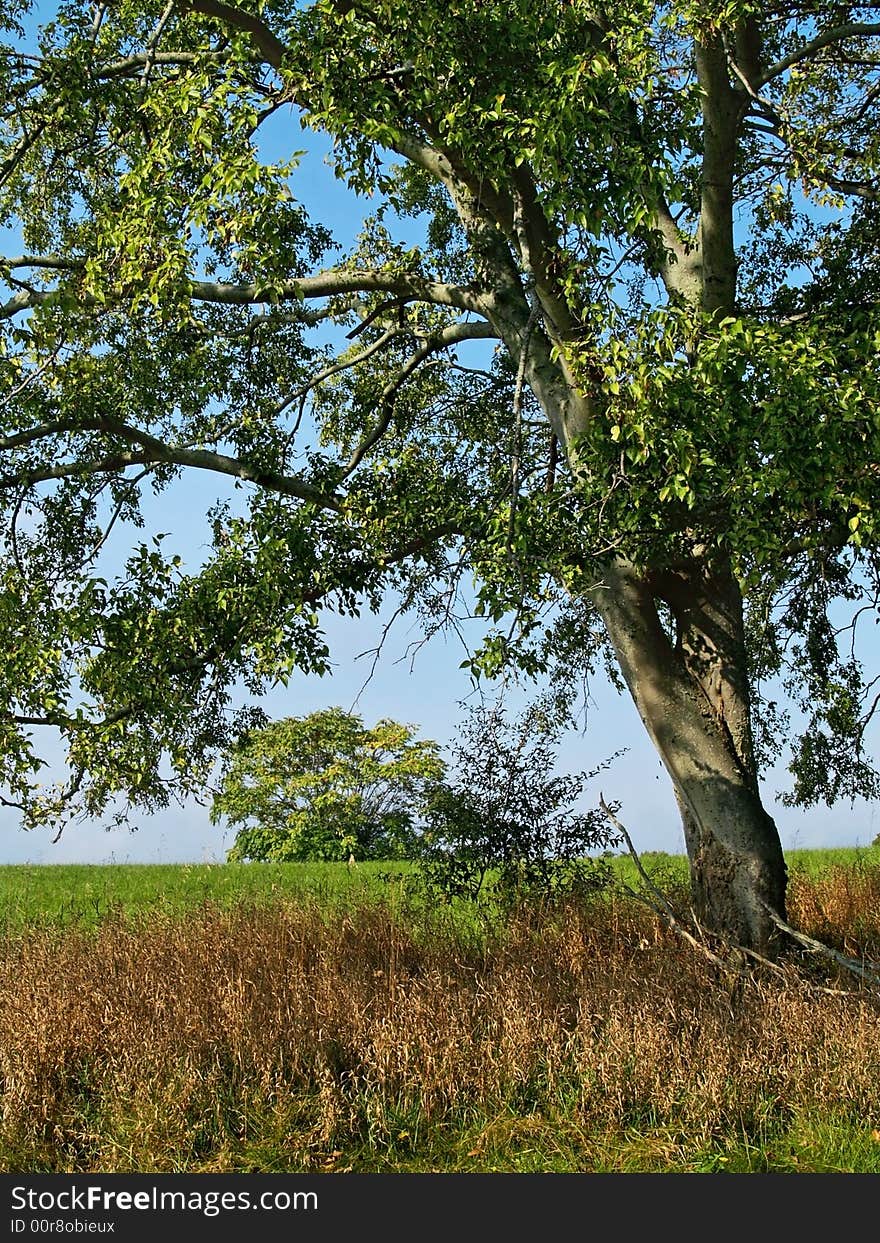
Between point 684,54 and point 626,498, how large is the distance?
6.98m

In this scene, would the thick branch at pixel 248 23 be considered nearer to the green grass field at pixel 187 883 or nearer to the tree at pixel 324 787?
the green grass field at pixel 187 883

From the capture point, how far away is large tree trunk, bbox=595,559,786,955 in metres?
10.0

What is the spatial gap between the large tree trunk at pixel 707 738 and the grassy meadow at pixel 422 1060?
A: 66cm

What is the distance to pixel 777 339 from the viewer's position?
7508 mm

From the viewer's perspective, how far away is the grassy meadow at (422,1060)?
7.01 metres

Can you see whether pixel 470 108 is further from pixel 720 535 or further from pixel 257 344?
pixel 257 344

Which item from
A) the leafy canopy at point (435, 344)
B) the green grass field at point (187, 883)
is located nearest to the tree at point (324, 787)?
the green grass field at point (187, 883)

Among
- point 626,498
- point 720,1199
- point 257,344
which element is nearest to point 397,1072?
point 720,1199

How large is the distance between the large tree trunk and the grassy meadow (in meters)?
0.66

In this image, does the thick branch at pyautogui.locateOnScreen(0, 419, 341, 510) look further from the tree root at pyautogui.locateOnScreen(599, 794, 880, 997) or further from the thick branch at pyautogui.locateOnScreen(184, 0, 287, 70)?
the tree root at pyautogui.locateOnScreen(599, 794, 880, 997)

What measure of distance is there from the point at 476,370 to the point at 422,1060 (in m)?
8.15

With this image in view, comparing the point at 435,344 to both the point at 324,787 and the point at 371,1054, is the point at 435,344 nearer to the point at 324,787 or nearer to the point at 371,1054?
the point at 371,1054

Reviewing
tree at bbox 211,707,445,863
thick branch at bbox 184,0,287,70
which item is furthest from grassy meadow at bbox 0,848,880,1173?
tree at bbox 211,707,445,863

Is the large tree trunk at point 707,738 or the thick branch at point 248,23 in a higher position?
the thick branch at point 248,23
